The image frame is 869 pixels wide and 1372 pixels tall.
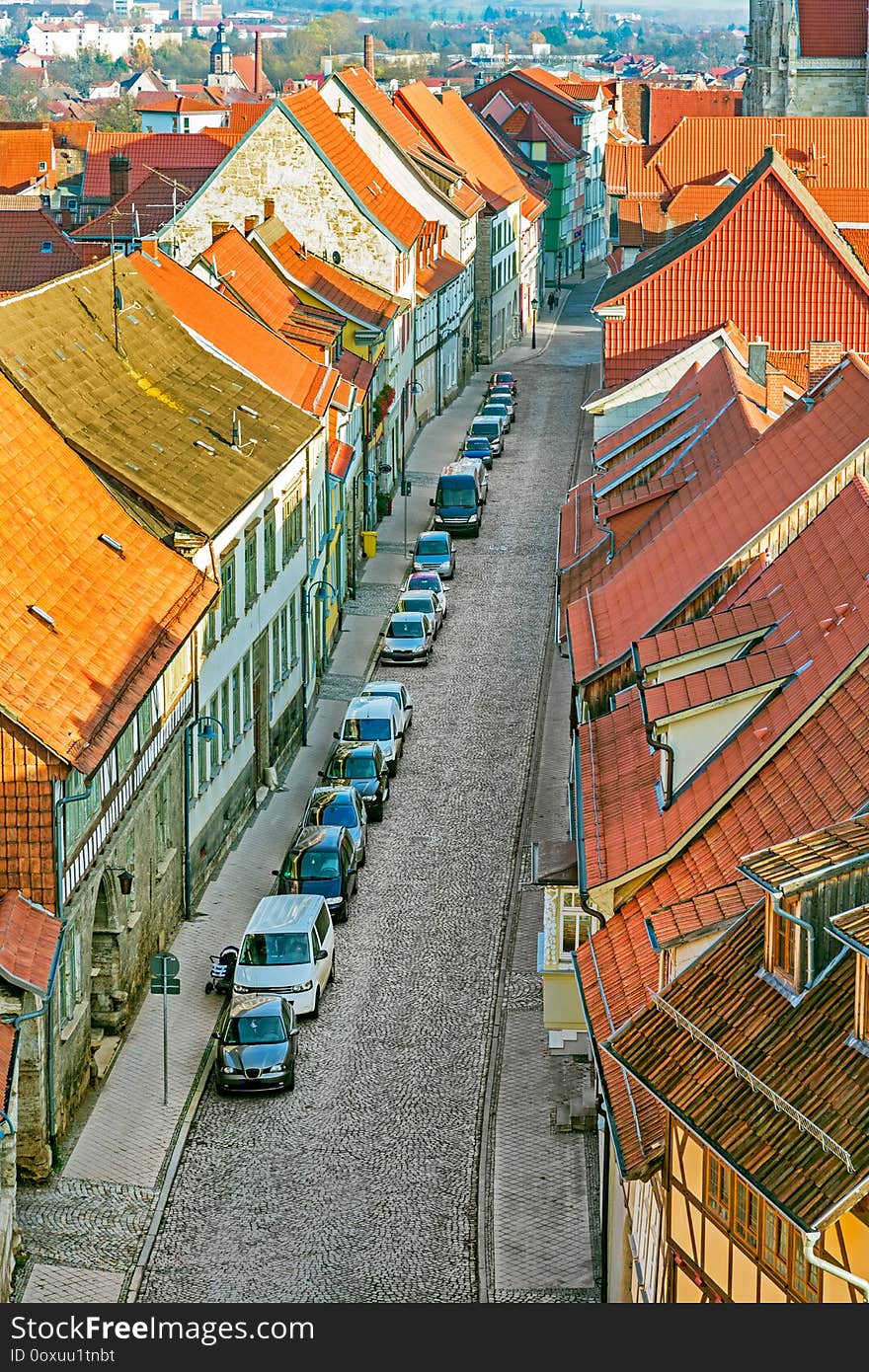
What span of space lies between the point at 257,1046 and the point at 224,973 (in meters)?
3.41

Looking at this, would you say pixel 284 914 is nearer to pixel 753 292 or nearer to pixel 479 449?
pixel 753 292

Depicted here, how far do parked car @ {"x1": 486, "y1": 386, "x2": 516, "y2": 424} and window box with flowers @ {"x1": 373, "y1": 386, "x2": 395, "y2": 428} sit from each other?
1850cm

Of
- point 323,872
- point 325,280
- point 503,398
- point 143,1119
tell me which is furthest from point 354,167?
point 143,1119

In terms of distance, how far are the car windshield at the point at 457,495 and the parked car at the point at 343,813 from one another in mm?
28529

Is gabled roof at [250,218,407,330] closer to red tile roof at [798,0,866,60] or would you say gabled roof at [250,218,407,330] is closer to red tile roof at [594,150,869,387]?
red tile roof at [594,150,869,387]


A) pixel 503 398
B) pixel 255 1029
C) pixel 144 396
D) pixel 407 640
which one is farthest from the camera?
pixel 503 398

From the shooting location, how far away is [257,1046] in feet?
113

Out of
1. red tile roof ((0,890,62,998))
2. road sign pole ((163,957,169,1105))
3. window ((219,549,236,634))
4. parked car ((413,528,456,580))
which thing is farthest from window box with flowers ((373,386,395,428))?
red tile roof ((0,890,62,998))

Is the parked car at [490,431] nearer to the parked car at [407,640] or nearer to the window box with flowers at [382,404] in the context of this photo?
the window box with flowers at [382,404]

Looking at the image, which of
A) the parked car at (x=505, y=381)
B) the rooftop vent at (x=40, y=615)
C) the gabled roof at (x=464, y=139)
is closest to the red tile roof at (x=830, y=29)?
the gabled roof at (x=464, y=139)

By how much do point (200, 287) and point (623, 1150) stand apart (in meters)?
35.9

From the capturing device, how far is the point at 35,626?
3388 centimetres

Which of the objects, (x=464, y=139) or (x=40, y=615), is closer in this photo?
(x=40, y=615)
